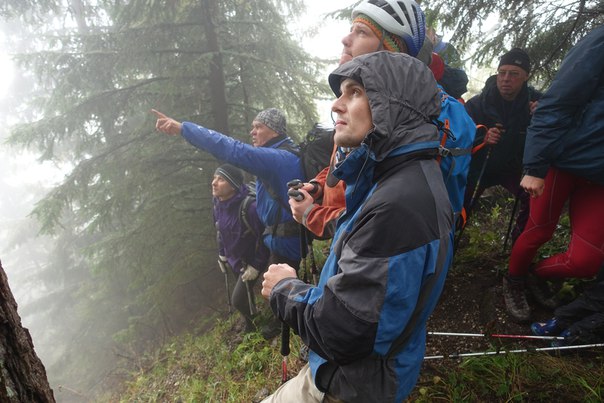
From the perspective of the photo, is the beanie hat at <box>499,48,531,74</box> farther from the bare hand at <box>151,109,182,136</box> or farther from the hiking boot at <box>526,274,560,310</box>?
A: the bare hand at <box>151,109,182,136</box>

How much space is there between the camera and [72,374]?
11.6 m

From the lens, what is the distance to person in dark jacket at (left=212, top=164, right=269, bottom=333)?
4812mm

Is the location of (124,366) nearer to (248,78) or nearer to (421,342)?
(248,78)

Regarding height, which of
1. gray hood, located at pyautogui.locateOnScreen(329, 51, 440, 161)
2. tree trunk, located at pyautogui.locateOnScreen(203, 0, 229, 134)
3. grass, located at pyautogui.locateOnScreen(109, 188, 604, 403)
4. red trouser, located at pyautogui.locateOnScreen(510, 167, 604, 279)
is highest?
tree trunk, located at pyautogui.locateOnScreen(203, 0, 229, 134)

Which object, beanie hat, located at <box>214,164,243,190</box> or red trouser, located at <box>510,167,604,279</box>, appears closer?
red trouser, located at <box>510,167,604,279</box>

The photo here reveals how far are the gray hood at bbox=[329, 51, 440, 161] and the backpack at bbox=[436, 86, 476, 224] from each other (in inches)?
17.4

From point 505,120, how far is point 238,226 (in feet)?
12.2

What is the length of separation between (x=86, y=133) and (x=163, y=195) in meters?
3.24

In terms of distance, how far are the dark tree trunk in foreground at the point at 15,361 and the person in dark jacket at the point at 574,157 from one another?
356cm

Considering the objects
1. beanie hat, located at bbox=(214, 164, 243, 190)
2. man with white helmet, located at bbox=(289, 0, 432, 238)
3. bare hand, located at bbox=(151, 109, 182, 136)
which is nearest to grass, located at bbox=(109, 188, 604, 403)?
man with white helmet, located at bbox=(289, 0, 432, 238)

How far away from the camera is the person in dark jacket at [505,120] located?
12.3 feet

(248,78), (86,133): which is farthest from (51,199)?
(248,78)

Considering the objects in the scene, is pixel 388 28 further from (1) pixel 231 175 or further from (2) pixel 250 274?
(2) pixel 250 274

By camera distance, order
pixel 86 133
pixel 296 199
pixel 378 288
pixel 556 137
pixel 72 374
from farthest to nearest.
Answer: pixel 72 374, pixel 86 133, pixel 556 137, pixel 296 199, pixel 378 288
